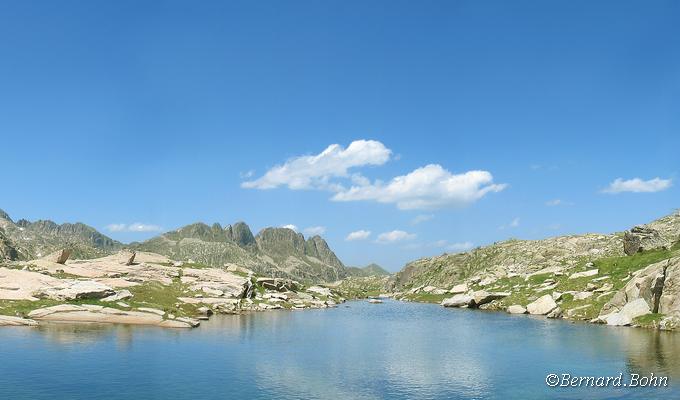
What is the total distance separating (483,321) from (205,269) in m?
73.9

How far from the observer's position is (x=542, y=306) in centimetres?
10131

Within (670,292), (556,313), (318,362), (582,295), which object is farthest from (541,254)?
(318,362)

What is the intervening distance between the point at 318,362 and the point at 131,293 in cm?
5132

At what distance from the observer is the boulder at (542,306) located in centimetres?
9886

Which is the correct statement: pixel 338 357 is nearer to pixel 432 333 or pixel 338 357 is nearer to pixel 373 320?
pixel 432 333

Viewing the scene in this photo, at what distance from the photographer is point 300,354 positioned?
2202 inches

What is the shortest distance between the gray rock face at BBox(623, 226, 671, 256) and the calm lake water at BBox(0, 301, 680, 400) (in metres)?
36.5

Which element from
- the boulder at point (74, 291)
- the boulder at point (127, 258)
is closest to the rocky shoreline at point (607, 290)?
the boulder at point (74, 291)

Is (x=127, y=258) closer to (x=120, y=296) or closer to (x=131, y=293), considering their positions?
(x=131, y=293)

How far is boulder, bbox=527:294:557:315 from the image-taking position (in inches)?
3892

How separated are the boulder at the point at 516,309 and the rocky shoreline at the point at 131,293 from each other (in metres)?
53.3

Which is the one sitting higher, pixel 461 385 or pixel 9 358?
pixel 9 358

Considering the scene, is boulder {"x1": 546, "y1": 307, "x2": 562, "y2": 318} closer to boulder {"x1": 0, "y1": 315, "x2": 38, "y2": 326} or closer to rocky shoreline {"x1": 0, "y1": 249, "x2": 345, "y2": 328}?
rocky shoreline {"x1": 0, "y1": 249, "x2": 345, "y2": 328}

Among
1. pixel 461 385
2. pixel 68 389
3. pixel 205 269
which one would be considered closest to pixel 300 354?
pixel 461 385
